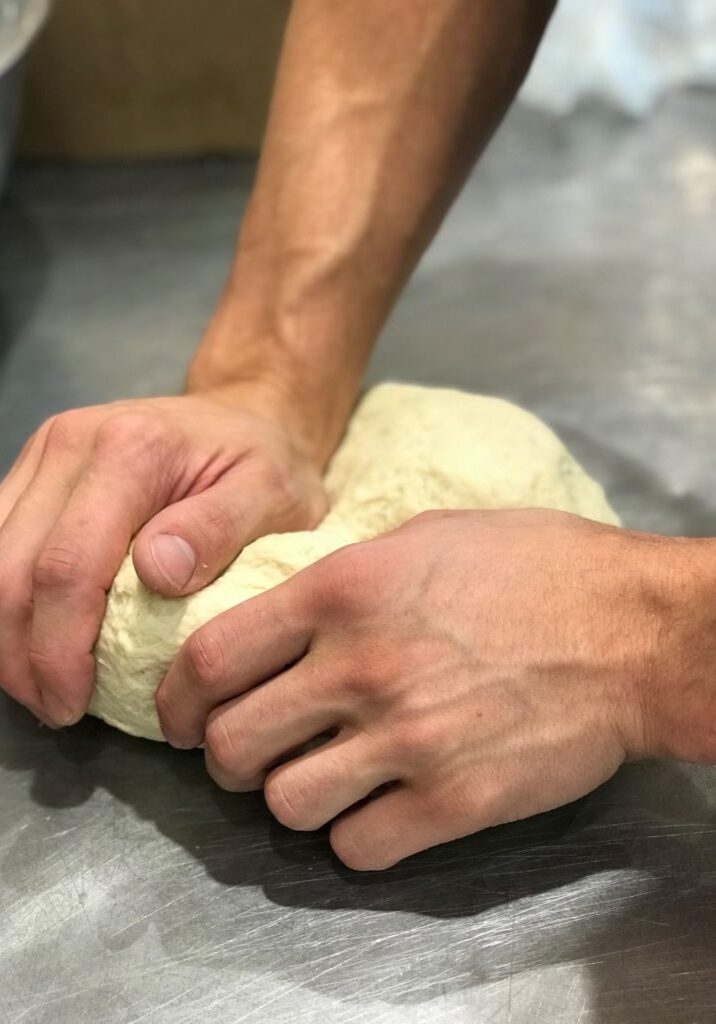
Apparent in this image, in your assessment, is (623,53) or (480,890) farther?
(623,53)

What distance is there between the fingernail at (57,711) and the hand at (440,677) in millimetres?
110

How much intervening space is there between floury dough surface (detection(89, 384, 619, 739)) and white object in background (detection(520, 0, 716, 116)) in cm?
96

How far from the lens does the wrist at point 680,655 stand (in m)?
0.69

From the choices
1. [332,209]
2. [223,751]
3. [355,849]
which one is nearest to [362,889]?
[355,849]

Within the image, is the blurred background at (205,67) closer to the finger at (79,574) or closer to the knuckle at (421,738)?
the finger at (79,574)

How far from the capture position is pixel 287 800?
719 millimetres

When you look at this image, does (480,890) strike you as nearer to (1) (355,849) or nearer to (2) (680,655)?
(1) (355,849)

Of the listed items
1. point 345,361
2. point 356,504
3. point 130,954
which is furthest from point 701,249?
point 130,954

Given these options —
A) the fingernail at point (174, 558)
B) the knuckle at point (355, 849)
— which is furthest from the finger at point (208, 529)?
the knuckle at point (355, 849)

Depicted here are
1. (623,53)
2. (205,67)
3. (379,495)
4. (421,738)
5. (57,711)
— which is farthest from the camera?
(623,53)

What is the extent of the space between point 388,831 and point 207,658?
18cm

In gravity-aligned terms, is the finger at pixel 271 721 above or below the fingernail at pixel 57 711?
above

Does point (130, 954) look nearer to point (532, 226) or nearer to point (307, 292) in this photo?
point (307, 292)

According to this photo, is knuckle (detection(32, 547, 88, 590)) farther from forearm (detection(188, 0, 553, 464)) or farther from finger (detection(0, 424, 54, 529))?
forearm (detection(188, 0, 553, 464))
